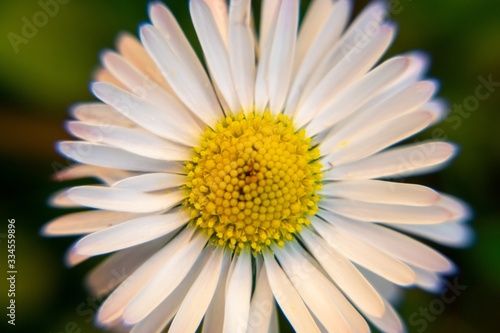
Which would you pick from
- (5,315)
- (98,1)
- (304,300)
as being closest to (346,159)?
(304,300)

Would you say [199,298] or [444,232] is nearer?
[199,298]

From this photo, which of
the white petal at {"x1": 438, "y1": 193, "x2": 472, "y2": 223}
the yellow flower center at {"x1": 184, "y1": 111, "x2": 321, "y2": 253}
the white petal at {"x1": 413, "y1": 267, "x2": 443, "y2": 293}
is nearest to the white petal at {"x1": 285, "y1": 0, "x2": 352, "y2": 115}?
the yellow flower center at {"x1": 184, "y1": 111, "x2": 321, "y2": 253}

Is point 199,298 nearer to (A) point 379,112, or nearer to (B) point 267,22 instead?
(A) point 379,112

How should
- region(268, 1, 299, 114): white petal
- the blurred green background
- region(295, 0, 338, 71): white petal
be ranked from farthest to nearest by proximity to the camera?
the blurred green background
region(295, 0, 338, 71): white petal
region(268, 1, 299, 114): white petal

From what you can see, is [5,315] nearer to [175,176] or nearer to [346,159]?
[175,176]

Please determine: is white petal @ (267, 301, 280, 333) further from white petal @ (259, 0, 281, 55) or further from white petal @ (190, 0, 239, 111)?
white petal @ (259, 0, 281, 55)

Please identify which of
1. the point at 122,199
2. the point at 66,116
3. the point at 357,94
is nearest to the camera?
the point at 122,199

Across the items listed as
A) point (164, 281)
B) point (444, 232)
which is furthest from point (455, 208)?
point (164, 281)
